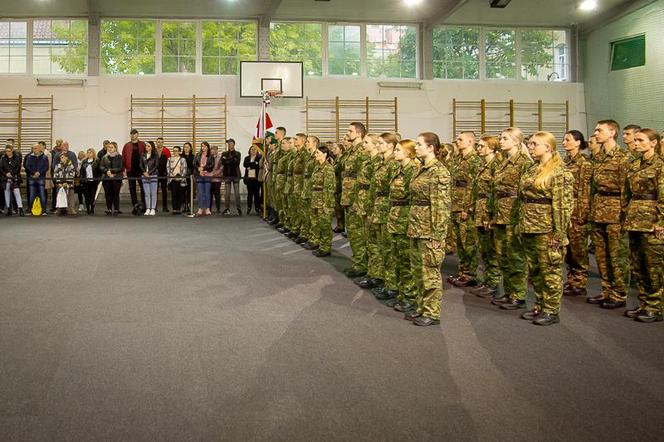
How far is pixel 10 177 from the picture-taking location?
39.5ft

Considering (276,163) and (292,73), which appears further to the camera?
(292,73)

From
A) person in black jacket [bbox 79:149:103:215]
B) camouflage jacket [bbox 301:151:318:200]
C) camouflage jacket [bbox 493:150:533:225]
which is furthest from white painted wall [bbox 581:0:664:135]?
person in black jacket [bbox 79:149:103:215]

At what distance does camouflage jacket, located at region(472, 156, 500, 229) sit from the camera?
5.56m

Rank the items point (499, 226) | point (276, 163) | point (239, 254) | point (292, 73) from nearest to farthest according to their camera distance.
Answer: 1. point (499, 226)
2. point (239, 254)
3. point (276, 163)
4. point (292, 73)

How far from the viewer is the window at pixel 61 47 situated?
48.4ft

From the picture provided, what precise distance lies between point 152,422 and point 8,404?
2.50 feet

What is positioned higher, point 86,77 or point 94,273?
point 86,77

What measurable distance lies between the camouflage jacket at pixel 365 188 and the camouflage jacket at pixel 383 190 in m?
0.23

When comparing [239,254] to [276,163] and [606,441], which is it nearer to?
[276,163]

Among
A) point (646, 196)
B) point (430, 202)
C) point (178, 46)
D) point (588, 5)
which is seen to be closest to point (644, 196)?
point (646, 196)

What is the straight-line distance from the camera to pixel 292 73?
1465 centimetres

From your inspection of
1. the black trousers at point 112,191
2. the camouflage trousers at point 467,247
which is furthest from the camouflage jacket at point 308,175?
the black trousers at point 112,191

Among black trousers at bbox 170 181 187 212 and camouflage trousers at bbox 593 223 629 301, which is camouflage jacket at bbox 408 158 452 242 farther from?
black trousers at bbox 170 181 187 212

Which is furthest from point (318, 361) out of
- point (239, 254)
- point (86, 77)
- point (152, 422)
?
point (86, 77)
